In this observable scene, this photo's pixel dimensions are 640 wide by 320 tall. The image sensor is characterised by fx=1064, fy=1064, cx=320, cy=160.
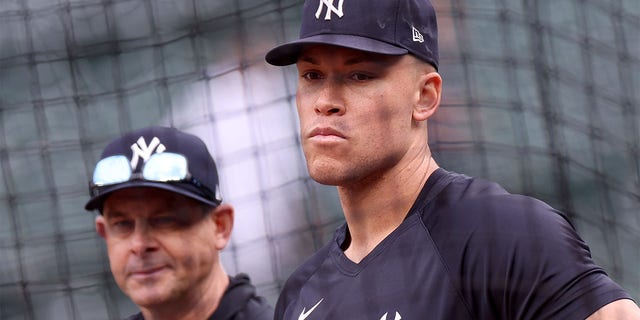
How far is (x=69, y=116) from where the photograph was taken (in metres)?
4.70

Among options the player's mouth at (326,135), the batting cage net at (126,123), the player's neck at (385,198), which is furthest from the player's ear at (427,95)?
the batting cage net at (126,123)

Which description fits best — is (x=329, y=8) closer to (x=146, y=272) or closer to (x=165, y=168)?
(x=165, y=168)

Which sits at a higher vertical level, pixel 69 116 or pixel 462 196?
pixel 69 116

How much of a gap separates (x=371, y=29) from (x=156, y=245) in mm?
961

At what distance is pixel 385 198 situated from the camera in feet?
8.12

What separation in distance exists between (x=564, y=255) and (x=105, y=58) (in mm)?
2878

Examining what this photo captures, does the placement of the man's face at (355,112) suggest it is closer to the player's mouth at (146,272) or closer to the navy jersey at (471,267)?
the navy jersey at (471,267)

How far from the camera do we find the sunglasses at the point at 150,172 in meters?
3.09

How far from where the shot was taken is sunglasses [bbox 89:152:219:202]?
10.2 ft

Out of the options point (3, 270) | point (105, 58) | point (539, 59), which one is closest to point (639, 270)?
point (539, 59)

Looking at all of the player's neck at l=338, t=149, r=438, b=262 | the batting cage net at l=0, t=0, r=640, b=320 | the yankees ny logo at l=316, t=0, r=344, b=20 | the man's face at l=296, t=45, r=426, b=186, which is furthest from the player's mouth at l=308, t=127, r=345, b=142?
the batting cage net at l=0, t=0, r=640, b=320

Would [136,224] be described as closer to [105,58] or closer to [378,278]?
[378,278]

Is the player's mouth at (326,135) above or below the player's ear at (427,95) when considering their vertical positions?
below

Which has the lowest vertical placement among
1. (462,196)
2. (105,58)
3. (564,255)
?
(564,255)
